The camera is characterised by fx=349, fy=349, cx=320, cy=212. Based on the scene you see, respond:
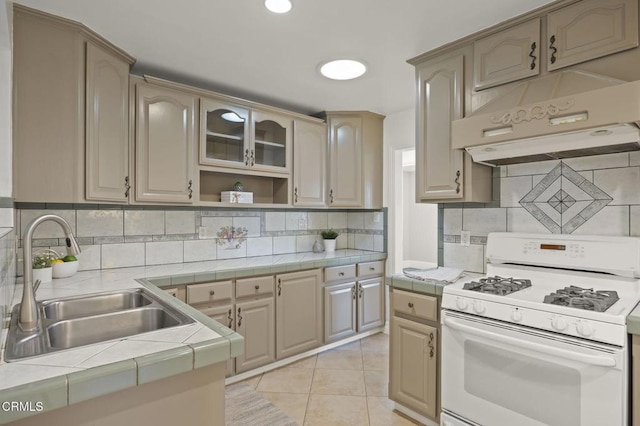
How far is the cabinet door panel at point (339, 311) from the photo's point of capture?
3.17 meters

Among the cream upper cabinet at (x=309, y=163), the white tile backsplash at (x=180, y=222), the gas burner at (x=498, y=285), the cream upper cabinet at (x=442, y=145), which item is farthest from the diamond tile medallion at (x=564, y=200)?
the white tile backsplash at (x=180, y=222)

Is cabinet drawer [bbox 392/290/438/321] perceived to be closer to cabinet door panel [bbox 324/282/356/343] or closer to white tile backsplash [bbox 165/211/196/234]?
cabinet door panel [bbox 324/282/356/343]

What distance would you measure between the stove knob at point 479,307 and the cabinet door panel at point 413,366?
0.36 meters

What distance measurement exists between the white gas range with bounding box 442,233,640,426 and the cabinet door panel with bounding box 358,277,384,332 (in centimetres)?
157

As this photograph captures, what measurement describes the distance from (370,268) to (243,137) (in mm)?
1768

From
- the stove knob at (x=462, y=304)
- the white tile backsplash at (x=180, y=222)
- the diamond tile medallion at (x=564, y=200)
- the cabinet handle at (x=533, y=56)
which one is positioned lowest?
the stove knob at (x=462, y=304)

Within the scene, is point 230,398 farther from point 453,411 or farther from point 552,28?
point 552,28

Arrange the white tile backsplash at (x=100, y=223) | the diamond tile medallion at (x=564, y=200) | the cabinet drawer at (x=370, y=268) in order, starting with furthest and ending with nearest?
1. the cabinet drawer at (x=370, y=268)
2. the white tile backsplash at (x=100, y=223)
3. the diamond tile medallion at (x=564, y=200)

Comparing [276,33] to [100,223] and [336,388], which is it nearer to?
[100,223]

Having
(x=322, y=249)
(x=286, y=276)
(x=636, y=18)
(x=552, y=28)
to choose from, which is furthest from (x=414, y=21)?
(x=322, y=249)

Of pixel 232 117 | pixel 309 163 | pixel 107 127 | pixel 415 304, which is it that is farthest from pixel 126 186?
pixel 415 304

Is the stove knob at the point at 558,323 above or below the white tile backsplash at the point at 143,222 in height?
below

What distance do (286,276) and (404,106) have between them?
200cm

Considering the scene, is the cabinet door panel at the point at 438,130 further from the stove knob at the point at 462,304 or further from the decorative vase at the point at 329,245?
the decorative vase at the point at 329,245
